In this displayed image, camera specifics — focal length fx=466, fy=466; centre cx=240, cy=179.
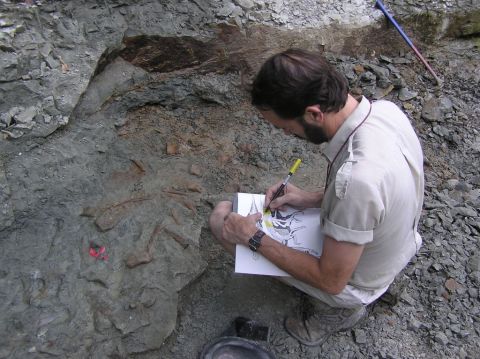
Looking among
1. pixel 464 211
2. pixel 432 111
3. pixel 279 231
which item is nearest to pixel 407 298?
pixel 464 211

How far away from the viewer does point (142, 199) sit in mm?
2871

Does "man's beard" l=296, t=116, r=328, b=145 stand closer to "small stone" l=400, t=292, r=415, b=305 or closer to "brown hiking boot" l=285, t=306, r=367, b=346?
"brown hiking boot" l=285, t=306, r=367, b=346

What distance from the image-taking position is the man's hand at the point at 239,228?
2148 mm

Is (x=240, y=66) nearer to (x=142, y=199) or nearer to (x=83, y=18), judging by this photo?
(x=83, y=18)

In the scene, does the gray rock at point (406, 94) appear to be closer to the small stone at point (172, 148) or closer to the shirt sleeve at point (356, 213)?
the small stone at point (172, 148)

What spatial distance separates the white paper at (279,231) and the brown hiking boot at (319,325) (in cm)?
46

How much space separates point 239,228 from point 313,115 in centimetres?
64

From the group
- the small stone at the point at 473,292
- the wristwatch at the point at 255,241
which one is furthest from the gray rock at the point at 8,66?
the small stone at the point at 473,292

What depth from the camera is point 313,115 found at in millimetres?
1896

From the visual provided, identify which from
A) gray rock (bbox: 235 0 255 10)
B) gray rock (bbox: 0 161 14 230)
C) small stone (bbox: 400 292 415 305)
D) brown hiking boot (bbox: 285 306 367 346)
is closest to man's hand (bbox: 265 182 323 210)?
brown hiking boot (bbox: 285 306 367 346)

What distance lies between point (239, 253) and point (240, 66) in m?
2.05

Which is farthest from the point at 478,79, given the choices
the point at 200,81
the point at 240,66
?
the point at 200,81

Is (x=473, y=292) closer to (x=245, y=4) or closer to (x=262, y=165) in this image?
(x=262, y=165)

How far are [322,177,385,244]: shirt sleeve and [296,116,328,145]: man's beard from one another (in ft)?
1.07
